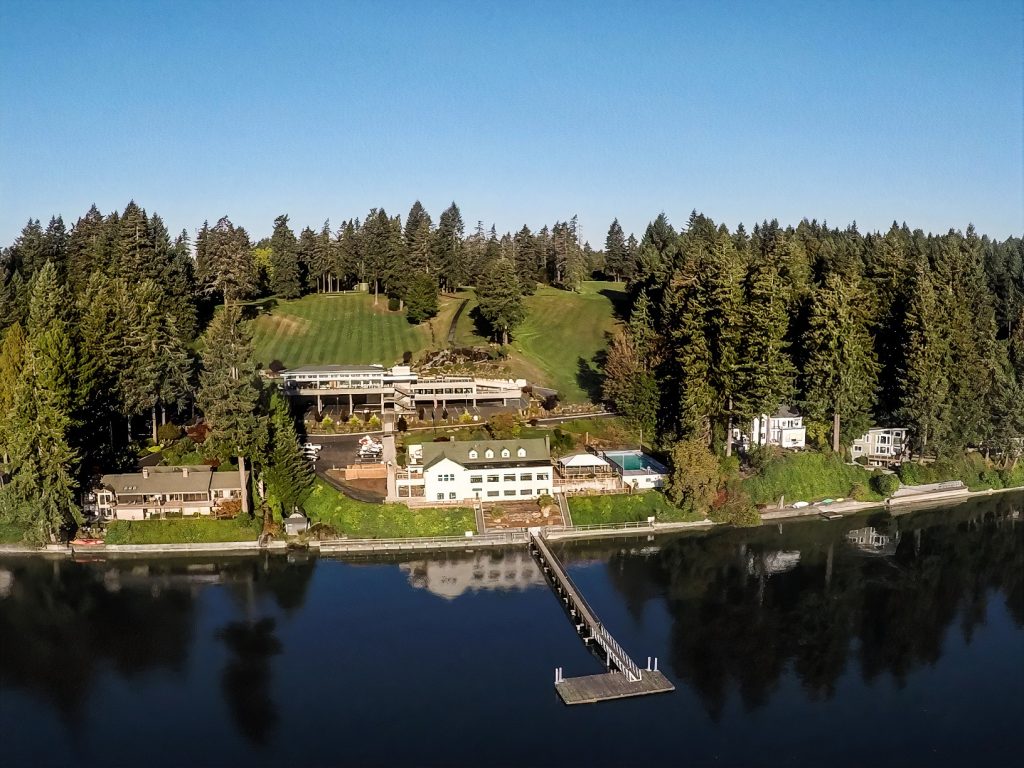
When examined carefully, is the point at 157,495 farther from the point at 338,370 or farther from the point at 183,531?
the point at 338,370

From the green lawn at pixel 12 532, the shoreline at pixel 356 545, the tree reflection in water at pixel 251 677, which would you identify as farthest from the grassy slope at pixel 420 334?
the tree reflection in water at pixel 251 677

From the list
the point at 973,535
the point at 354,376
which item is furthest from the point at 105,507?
the point at 973,535

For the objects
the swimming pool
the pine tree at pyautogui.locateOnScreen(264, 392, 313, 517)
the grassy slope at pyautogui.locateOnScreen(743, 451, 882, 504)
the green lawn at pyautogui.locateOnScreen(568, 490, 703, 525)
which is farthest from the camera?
the grassy slope at pyautogui.locateOnScreen(743, 451, 882, 504)

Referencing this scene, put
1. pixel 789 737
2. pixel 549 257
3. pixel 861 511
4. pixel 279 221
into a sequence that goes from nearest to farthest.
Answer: pixel 789 737 → pixel 861 511 → pixel 279 221 → pixel 549 257

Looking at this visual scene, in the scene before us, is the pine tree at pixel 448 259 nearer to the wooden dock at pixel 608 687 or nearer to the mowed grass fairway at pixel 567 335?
the mowed grass fairway at pixel 567 335

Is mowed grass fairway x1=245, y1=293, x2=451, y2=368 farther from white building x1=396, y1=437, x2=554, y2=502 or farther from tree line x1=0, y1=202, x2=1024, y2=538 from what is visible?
white building x1=396, y1=437, x2=554, y2=502

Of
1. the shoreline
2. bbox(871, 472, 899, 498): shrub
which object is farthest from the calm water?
bbox(871, 472, 899, 498): shrub

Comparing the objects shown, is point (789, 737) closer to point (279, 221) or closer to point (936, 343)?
point (936, 343)
